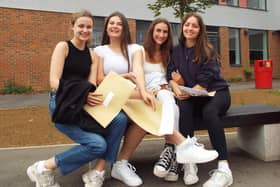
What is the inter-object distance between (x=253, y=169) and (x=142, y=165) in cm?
123

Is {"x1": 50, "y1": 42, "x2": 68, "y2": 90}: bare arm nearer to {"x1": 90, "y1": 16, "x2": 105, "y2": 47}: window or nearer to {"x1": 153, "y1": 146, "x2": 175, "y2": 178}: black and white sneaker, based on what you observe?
{"x1": 153, "y1": 146, "x2": 175, "y2": 178}: black and white sneaker

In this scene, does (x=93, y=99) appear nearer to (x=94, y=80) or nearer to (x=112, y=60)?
(x=94, y=80)

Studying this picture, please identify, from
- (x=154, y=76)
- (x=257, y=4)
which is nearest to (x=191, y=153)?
(x=154, y=76)

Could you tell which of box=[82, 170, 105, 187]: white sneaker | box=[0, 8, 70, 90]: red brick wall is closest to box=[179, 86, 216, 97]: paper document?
box=[82, 170, 105, 187]: white sneaker

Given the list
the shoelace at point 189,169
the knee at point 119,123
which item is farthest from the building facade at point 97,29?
the shoelace at point 189,169

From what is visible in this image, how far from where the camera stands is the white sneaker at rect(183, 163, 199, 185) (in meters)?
3.14

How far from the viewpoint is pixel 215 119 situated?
3.25m

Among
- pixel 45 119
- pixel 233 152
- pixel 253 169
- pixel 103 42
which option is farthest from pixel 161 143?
pixel 45 119

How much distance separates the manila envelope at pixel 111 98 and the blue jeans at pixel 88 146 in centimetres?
11

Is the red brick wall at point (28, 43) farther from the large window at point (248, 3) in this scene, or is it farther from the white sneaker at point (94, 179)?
the white sneaker at point (94, 179)

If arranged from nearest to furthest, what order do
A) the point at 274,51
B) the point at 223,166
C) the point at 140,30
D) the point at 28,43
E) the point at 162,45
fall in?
the point at 223,166
the point at 162,45
the point at 28,43
the point at 140,30
the point at 274,51

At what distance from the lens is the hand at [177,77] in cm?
353

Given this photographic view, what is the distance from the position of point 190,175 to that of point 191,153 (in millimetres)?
257

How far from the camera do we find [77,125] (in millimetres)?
3014
